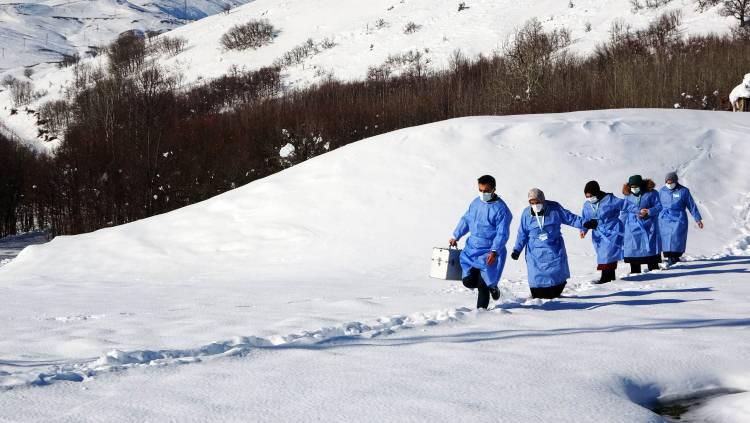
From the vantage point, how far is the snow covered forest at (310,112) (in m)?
35.4

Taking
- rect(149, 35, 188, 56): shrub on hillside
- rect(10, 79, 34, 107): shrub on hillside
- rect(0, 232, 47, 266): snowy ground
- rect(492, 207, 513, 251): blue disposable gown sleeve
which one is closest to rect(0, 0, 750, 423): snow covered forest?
rect(492, 207, 513, 251): blue disposable gown sleeve

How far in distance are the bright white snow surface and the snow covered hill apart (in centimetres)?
2521

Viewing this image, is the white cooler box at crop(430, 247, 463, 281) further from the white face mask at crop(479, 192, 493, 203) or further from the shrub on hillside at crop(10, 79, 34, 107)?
the shrub on hillside at crop(10, 79, 34, 107)

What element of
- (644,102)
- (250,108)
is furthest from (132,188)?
(644,102)

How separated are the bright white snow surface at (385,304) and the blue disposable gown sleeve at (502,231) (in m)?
0.79

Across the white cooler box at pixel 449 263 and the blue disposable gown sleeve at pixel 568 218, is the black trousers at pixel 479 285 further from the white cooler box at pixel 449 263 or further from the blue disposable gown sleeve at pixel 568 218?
the blue disposable gown sleeve at pixel 568 218

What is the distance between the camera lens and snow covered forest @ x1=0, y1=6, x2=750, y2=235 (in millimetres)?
35375

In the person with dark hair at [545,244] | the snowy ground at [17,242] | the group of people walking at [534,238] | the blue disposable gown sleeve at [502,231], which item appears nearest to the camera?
the blue disposable gown sleeve at [502,231]

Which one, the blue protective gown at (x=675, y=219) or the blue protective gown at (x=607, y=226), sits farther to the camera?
the blue protective gown at (x=675, y=219)

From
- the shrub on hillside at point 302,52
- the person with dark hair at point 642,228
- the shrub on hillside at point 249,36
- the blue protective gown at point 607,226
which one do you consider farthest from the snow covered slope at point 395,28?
the blue protective gown at point 607,226

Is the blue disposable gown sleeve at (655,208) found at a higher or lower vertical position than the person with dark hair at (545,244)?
higher

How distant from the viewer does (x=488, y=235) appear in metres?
8.77

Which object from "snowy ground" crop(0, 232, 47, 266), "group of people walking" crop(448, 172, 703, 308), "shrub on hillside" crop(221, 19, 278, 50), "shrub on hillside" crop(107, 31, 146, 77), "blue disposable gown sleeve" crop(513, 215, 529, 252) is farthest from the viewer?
"shrub on hillside" crop(221, 19, 278, 50)

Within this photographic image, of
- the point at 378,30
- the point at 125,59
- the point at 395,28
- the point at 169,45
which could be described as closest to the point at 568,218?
the point at 395,28
